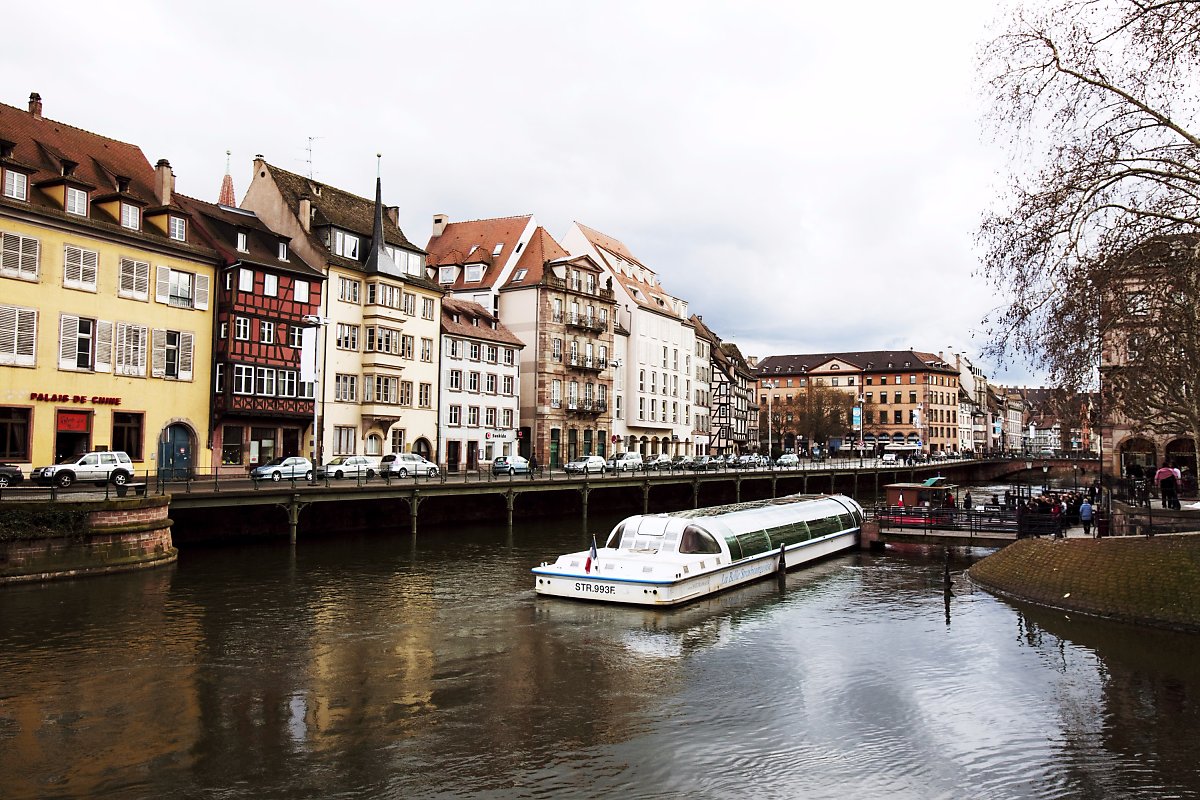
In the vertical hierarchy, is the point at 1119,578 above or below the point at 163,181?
below

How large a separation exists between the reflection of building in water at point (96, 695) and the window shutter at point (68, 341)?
1865 cm

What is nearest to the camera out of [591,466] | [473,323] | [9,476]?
[9,476]

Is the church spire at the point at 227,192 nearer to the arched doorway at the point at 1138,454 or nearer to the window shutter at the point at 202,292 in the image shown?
the window shutter at the point at 202,292

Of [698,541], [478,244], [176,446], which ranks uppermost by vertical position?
[478,244]

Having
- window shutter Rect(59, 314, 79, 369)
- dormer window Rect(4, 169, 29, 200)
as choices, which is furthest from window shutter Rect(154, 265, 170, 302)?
dormer window Rect(4, 169, 29, 200)

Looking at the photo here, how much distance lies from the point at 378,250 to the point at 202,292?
1376 cm

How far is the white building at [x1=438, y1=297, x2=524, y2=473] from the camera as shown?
6675 centimetres

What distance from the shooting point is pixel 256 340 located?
165 feet

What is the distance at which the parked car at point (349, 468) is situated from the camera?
152 ft

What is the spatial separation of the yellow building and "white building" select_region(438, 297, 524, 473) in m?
20.6

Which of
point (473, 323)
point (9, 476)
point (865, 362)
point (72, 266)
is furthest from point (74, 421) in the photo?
point (865, 362)

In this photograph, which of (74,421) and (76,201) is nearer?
(74,421)

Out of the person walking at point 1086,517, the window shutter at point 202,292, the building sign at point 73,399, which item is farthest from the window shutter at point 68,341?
the person walking at point 1086,517

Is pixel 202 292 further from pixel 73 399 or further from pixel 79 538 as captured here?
pixel 79 538
